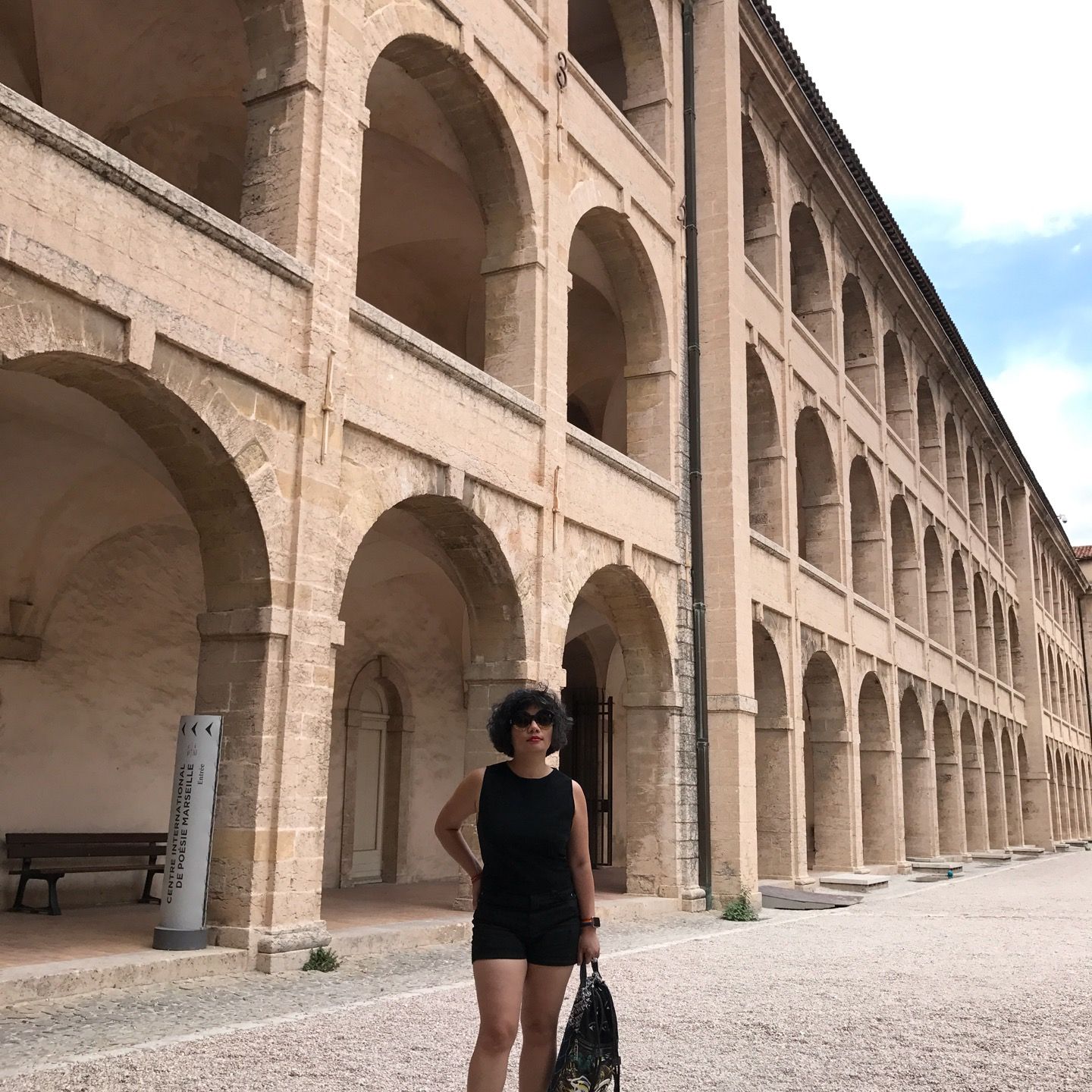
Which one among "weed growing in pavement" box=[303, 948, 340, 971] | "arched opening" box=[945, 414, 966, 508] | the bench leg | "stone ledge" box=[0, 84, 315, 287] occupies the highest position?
"arched opening" box=[945, 414, 966, 508]

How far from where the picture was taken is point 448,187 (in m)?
13.4

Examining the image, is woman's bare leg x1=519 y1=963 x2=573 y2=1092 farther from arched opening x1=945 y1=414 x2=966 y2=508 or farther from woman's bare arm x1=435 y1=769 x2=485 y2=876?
arched opening x1=945 y1=414 x2=966 y2=508

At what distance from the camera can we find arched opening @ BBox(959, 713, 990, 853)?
2894 centimetres

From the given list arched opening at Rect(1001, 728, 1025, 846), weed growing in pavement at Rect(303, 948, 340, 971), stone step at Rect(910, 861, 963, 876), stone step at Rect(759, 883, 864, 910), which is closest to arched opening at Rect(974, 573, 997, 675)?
arched opening at Rect(1001, 728, 1025, 846)

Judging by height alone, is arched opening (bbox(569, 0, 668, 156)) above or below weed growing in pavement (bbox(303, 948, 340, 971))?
above

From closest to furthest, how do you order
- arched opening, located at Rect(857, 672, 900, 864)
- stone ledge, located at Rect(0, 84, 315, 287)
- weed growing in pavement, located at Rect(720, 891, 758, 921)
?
stone ledge, located at Rect(0, 84, 315, 287) → weed growing in pavement, located at Rect(720, 891, 758, 921) → arched opening, located at Rect(857, 672, 900, 864)

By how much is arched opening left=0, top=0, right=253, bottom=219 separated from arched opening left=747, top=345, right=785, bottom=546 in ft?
27.1

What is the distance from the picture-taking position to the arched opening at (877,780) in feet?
69.8

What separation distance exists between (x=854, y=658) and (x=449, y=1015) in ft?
48.7

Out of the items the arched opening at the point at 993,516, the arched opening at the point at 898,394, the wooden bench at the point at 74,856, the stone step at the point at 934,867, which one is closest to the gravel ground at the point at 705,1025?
the wooden bench at the point at 74,856

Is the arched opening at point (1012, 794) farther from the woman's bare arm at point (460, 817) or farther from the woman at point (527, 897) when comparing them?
the woman at point (527, 897)

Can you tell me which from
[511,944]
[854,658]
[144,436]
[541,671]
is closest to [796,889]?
[854,658]

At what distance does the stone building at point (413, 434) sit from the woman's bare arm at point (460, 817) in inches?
154

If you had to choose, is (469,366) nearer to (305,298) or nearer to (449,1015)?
(305,298)
